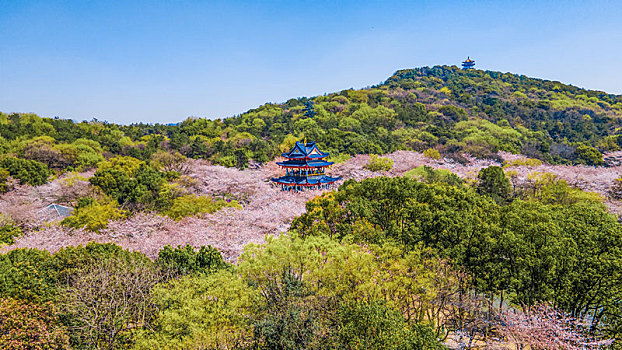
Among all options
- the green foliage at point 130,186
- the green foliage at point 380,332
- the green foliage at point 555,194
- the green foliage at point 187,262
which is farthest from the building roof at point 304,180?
the green foliage at point 380,332

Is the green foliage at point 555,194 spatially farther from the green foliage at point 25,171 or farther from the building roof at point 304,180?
the green foliage at point 25,171

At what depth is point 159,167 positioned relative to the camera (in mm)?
39344

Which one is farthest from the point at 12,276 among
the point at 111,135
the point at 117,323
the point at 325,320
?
the point at 111,135

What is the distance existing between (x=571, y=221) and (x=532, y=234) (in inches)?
143

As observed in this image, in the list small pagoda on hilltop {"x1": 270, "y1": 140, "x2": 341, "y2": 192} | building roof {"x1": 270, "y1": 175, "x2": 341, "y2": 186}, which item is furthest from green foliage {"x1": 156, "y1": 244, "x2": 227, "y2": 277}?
building roof {"x1": 270, "y1": 175, "x2": 341, "y2": 186}

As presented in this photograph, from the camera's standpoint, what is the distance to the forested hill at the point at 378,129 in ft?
158

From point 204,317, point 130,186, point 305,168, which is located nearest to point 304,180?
point 305,168

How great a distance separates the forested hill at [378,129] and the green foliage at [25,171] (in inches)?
232

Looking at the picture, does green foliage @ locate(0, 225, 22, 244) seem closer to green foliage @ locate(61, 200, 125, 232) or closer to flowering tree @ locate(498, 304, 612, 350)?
green foliage @ locate(61, 200, 125, 232)

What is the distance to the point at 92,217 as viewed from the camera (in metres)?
23.0

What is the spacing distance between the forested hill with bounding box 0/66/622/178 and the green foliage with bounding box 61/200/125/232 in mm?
19896

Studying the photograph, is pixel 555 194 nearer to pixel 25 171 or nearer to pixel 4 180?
pixel 25 171

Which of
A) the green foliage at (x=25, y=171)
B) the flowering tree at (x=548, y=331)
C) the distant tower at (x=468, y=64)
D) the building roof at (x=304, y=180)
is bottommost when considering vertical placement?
the flowering tree at (x=548, y=331)

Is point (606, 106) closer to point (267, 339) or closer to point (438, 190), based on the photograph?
point (438, 190)
